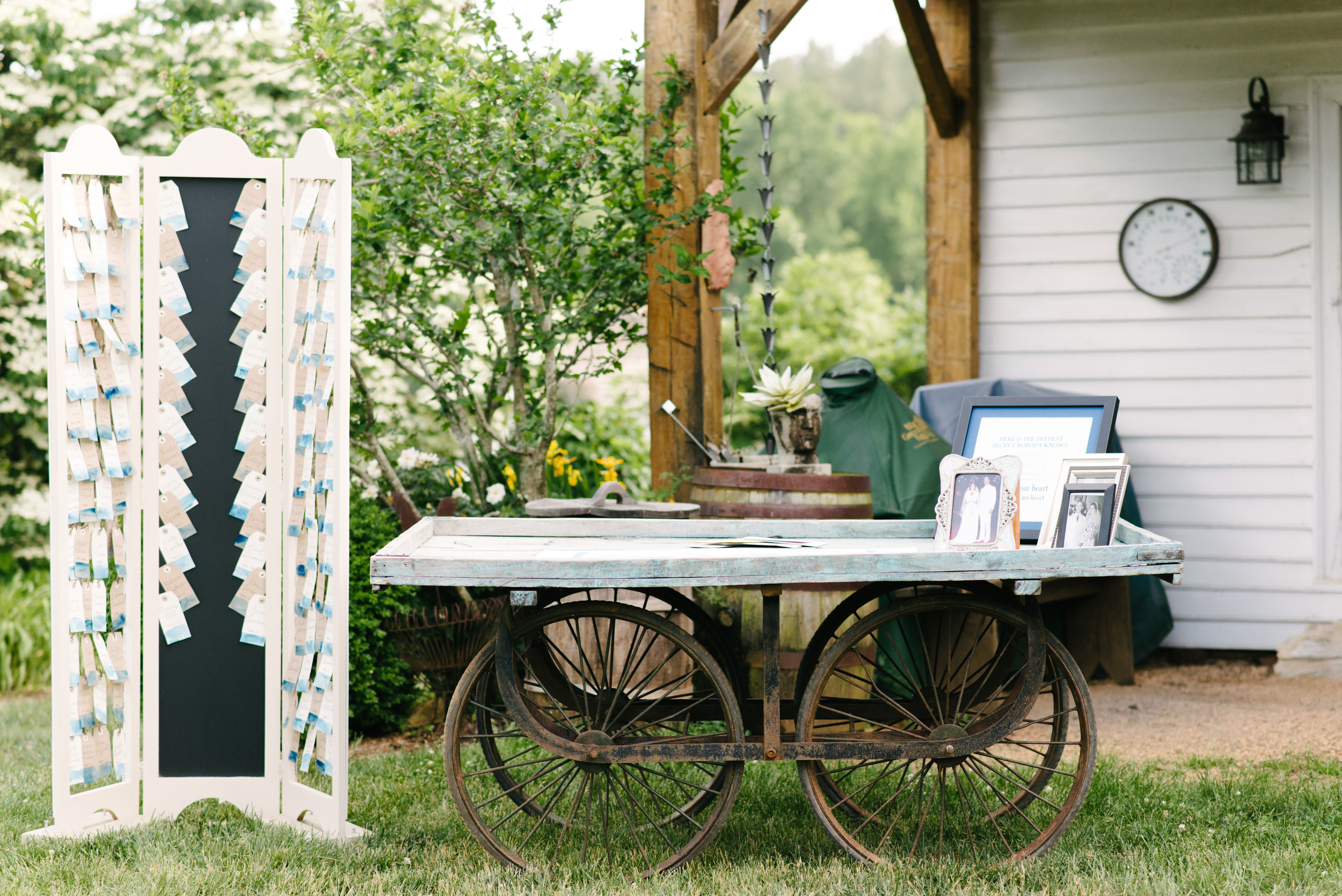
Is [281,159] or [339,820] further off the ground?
[281,159]

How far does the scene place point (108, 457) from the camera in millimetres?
3061

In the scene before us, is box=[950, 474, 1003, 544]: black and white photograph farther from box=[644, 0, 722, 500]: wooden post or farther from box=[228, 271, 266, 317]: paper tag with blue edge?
box=[228, 271, 266, 317]: paper tag with blue edge

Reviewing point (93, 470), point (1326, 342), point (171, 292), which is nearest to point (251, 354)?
point (171, 292)

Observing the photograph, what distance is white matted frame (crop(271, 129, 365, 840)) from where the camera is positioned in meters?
2.97

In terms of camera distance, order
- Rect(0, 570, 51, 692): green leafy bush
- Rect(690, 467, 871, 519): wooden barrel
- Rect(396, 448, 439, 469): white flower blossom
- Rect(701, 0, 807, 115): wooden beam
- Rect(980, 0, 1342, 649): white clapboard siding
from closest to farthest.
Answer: Rect(690, 467, 871, 519): wooden barrel < Rect(701, 0, 807, 115): wooden beam < Rect(396, 448, 439, 469): white flower blossom < Rect(980, 0, 1342, 649): white clapboard siding < Rect(0, 570, 51, 692): green leafy bush

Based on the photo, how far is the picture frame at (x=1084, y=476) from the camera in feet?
9.18

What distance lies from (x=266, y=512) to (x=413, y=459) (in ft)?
5.19

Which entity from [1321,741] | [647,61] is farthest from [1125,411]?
[647,61]

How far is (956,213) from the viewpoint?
5.72m

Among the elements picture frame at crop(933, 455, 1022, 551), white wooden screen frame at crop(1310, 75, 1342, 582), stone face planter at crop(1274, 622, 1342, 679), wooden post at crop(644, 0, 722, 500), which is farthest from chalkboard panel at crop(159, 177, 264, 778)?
white wooden screen frame at crop(1310, 75, 1342, 582)

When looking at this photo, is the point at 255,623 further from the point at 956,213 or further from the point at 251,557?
the point at 956,213

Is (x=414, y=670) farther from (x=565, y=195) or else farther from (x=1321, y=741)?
(x=1321, y=741)

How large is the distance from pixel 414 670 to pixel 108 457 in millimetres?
1555

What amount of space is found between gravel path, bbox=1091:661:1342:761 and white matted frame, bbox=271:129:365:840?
269cm
